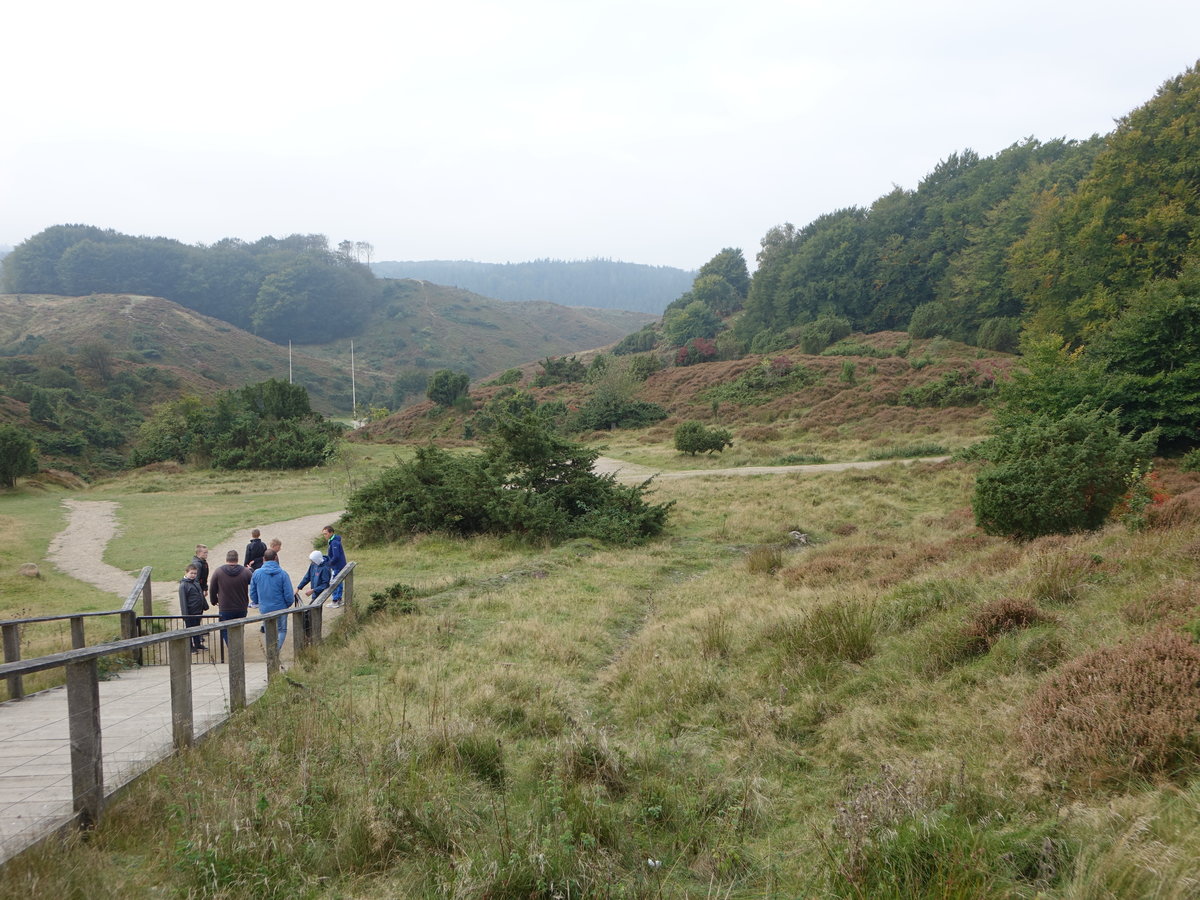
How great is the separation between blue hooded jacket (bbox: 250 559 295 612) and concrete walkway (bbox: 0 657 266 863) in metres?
1.73

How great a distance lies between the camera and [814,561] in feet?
37.5

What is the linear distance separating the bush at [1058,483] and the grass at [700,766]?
132 cm

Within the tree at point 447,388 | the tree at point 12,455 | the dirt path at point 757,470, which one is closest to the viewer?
the dirt path at point 757,470

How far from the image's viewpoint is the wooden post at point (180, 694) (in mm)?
4707

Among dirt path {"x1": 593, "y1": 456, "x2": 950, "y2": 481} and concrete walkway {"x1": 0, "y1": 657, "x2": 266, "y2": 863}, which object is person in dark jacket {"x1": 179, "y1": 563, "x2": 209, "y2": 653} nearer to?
concrete walkway {"x1": 0, "y1": 657, "x2": 266, "y2": 863}

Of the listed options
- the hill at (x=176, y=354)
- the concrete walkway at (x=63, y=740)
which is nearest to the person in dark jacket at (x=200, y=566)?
the concrete walkway at (x=63, y=740)

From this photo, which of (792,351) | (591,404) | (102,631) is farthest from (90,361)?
(102,631)

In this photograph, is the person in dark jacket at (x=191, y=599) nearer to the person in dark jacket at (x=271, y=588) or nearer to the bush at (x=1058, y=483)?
the person in dark jacket at (x=271, y=588)

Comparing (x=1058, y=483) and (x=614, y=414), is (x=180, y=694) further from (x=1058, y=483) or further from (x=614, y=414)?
(x=614, y=414)

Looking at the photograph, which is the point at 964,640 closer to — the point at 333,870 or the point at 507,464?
the point at 333,870

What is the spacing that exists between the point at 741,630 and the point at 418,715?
364 centimetres

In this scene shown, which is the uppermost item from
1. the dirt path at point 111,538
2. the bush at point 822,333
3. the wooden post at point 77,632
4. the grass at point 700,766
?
the bush at point 822,333

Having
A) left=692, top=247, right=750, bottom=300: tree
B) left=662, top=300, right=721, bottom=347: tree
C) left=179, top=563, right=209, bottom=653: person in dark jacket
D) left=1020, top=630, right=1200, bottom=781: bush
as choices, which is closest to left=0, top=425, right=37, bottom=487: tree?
left=179, top=563, right=209, bottom=653: person in dark jacket

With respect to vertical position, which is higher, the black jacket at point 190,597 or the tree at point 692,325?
the tree at point 692,325
